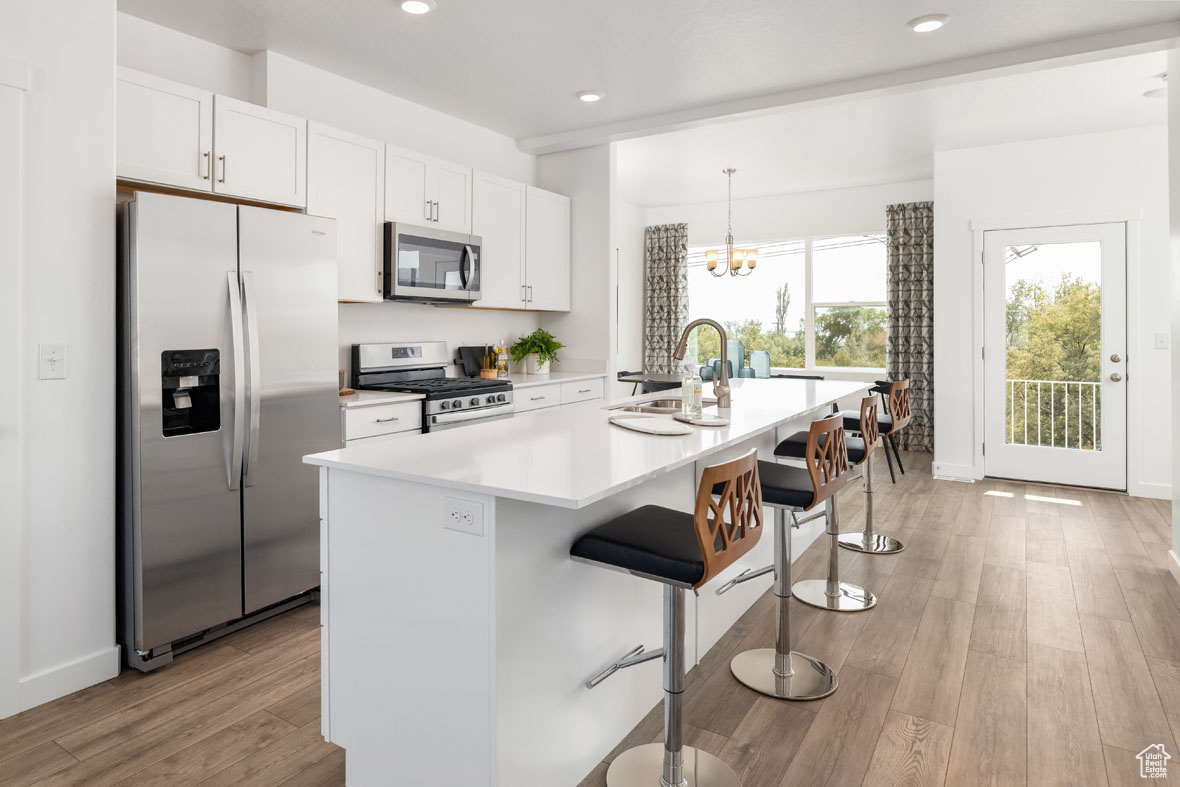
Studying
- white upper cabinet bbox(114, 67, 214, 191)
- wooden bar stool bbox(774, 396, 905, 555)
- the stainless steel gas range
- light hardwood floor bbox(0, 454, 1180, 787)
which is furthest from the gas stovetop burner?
wooden bar stool bbox(774, 396, 905, 555)

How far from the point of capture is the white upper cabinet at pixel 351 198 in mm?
3402

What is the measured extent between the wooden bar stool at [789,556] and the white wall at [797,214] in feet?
17.6

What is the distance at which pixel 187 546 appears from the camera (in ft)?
8.33

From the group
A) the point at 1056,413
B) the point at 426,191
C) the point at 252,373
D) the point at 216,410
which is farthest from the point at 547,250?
the point at 1056,413

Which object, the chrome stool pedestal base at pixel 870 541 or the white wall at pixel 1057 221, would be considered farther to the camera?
the white wall at pixel 1057 221

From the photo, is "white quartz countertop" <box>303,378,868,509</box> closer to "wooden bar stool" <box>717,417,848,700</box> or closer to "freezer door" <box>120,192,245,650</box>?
"wooden bar stool" <box>717,417,848,700</box>

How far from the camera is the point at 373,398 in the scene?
3.40 meters

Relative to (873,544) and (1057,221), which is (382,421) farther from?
(1057,221)

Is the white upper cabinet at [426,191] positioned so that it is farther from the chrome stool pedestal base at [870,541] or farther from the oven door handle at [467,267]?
the chrome stool pedestal base at [870,541]

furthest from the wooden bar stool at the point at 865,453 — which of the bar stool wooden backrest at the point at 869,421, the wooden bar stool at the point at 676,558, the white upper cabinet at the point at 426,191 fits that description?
the white upper cabinet at the point at 426,191

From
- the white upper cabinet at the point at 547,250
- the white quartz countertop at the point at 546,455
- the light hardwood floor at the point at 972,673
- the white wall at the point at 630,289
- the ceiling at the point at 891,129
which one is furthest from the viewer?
the white wall at the point at 630,289

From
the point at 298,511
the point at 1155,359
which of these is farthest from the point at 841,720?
the point at 1155,359

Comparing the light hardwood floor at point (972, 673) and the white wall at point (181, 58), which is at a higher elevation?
the white wall at point (181, 58)

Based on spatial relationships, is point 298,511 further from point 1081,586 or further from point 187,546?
point 1081,586
